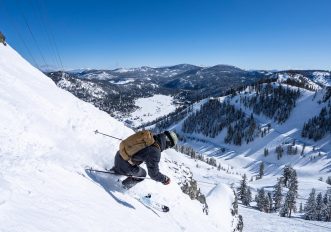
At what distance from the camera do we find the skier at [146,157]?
12.2m

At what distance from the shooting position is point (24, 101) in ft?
53.7

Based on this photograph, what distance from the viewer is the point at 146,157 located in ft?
40.4

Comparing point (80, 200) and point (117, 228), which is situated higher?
point (80, 200)

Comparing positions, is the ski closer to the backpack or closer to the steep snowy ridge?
the steep snowy ridge

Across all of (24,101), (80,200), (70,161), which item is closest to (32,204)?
(80,200)

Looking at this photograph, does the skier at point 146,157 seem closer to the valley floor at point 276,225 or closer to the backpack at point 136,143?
the backpack at point 136,143

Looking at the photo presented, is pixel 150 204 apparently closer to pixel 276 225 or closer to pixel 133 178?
pixel 133 178

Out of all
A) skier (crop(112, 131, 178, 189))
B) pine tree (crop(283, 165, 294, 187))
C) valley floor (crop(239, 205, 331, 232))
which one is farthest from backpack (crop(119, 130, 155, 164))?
pine tree (crop(283, 165, 294, 187))

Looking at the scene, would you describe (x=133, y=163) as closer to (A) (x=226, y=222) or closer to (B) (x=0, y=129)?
(B) (x=0, y=129)

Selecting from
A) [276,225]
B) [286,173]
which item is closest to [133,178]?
[276,225]

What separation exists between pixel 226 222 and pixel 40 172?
26872 millimetres

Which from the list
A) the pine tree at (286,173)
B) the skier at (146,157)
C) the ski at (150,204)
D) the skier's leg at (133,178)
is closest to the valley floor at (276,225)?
the ski at (150,204)

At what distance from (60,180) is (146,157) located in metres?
3.31

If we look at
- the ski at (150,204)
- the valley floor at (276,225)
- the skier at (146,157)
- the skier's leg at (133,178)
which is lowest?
the valley floor at (276,225)
